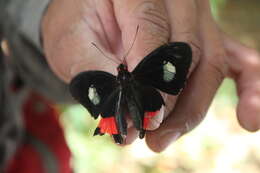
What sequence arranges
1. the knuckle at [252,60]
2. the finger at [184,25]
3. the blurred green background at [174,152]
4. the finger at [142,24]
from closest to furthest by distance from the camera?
the finger at [142,24] < the finger at [184,25] < the knuckle at [252,60] < the blurred green background at [174,152]

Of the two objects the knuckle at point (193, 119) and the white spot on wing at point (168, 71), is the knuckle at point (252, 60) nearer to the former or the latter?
the knuckle at point (193, 119)

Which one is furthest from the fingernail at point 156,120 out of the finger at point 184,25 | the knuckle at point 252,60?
the knuckle at point 252,60

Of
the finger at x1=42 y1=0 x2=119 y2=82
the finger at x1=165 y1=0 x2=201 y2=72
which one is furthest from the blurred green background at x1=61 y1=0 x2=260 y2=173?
the finger at x1=165 y1=0 x2=201 y2=72

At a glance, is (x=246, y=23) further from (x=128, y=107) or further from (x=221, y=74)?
(x=128, y=107)

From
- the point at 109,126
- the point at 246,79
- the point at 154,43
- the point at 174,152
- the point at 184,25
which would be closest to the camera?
the point at 109,126

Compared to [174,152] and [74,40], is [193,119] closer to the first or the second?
[74,40]

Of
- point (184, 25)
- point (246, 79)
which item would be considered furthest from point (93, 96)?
point (246, 79)

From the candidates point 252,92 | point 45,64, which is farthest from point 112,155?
point 252,92

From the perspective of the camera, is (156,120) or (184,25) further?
(184,25)
